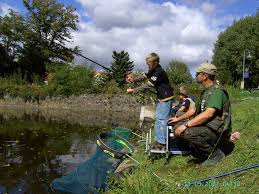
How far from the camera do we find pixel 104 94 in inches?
Answer: 1559

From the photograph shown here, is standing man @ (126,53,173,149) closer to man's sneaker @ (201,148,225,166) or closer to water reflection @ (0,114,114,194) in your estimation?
man's sneaker @ (201,148,225,166)

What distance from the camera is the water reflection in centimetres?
854

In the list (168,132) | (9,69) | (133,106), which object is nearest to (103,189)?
(168,132)

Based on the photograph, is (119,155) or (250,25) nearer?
(119,155)

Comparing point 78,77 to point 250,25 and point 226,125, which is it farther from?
point 226,125

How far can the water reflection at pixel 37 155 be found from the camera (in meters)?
8.54

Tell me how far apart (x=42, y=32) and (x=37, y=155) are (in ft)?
137

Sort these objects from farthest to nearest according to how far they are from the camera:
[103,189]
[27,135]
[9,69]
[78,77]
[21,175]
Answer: [9,69], [78,77], [27,135], [21,175], [103,189]

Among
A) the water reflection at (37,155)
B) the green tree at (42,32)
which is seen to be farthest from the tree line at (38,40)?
the water reflection at (37,155)

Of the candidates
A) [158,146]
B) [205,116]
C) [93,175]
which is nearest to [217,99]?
[205,116]

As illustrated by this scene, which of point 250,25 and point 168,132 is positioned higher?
point 250,25

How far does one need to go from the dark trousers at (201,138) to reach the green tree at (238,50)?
123 feet

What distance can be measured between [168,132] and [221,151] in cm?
125

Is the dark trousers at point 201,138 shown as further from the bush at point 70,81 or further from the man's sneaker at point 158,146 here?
the bush at point 70,81
